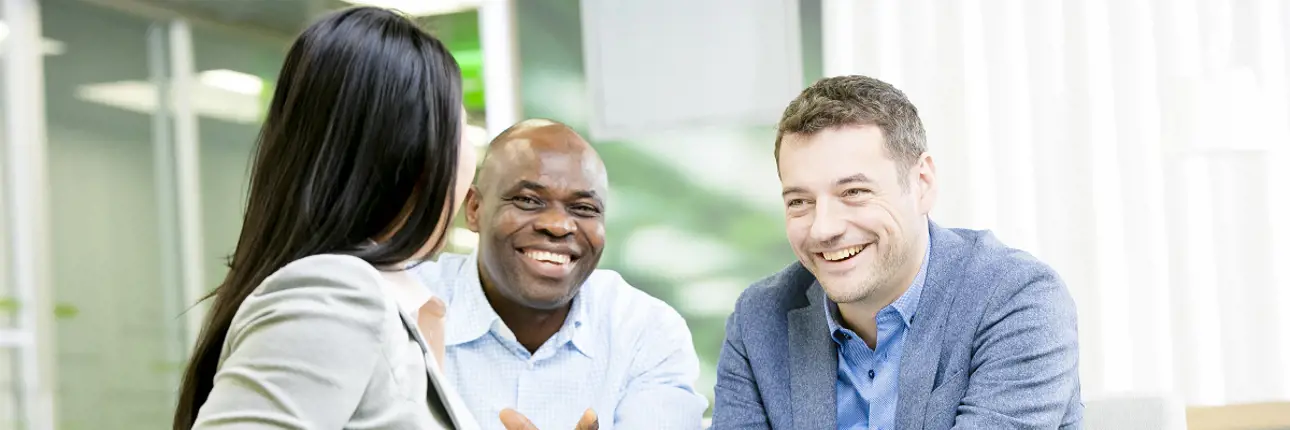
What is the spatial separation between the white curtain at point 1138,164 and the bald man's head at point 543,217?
1.84m

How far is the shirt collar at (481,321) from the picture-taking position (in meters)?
2.44

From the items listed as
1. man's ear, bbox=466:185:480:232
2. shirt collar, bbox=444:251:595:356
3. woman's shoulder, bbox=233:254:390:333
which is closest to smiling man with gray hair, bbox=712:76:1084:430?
shirt collar, bbox=444:251:595:356

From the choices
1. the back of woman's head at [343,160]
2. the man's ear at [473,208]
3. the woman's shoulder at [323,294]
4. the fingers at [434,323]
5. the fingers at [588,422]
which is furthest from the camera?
→ the man's ear at [473,208]

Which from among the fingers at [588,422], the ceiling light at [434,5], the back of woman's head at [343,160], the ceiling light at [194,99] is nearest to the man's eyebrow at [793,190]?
the fingers at [588,422]

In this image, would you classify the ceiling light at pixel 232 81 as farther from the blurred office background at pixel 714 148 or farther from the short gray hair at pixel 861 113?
the short gray hair at pixel 861 113

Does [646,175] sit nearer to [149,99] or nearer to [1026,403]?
[149,99]

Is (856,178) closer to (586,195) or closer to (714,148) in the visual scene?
(586,195)

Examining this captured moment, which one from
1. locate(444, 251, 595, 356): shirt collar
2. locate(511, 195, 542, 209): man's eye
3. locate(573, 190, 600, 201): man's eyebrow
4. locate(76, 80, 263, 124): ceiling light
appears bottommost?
locate(444, 251, 595, 356): shirt collar

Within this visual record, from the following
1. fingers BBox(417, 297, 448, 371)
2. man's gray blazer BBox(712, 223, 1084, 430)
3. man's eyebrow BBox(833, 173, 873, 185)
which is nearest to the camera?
fingers BBox(417, 297, 448, 371)

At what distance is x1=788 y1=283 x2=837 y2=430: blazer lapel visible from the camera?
1.95m

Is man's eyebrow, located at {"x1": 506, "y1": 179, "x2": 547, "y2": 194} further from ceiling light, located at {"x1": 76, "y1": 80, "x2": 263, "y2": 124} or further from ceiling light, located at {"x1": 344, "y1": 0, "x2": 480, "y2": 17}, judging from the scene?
ceiling light, located at {"x1": 76, "y1": 80, "x2": 263, "y2": 124}

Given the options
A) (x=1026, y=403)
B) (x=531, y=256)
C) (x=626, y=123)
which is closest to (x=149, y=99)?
(x=626, y=123)

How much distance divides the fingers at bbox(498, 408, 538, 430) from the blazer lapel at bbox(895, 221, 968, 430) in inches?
29.6

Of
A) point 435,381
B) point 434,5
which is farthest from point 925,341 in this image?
point 434,5
